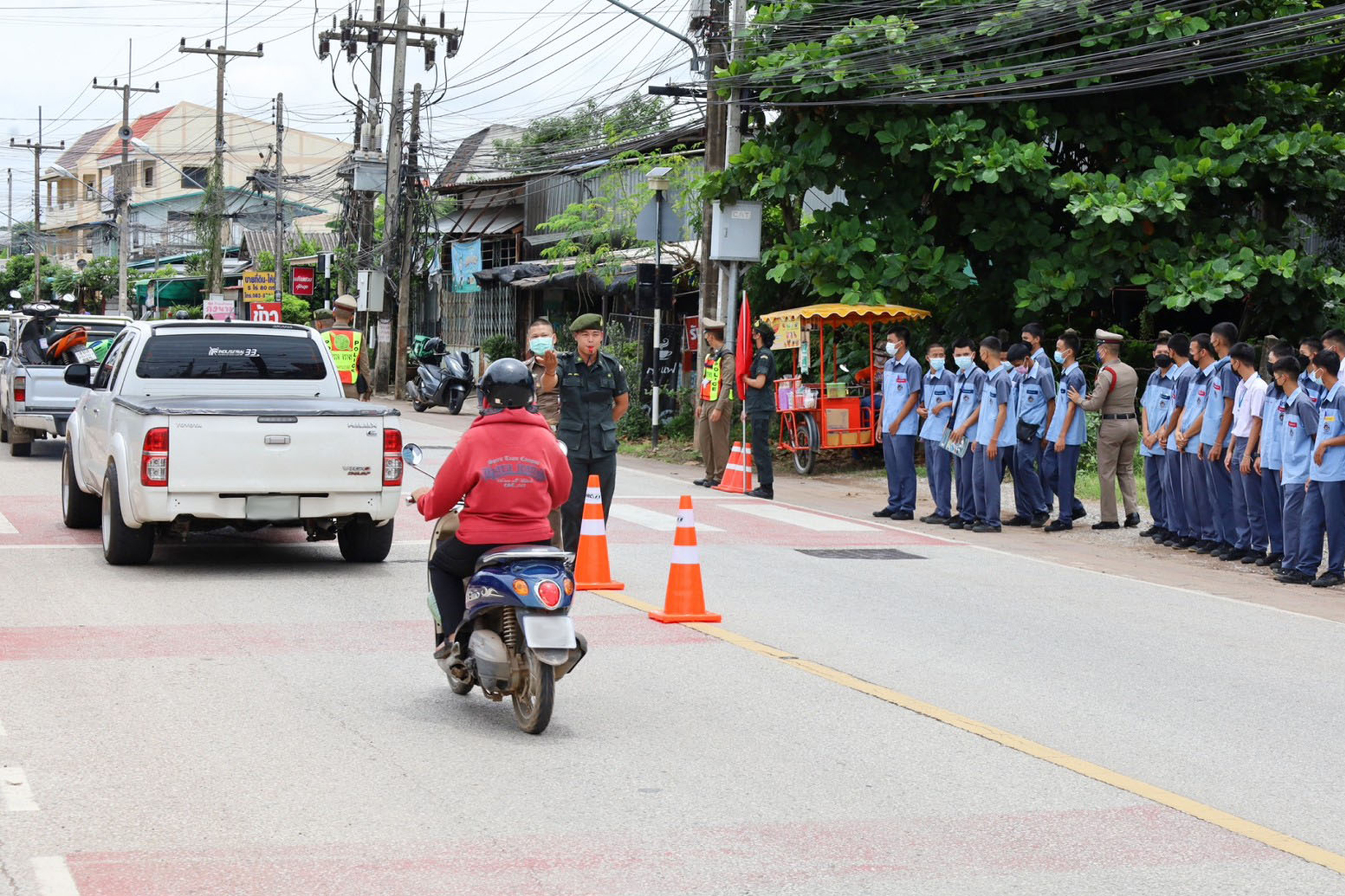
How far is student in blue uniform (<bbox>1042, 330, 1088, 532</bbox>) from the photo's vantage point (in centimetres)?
1652

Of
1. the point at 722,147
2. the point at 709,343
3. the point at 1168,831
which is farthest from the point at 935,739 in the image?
the point at 722,147

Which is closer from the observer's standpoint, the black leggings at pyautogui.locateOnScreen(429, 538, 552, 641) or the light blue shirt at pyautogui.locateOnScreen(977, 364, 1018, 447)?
the black leggings at pyautogui.locateOnScreen(429, 538, 552, 641)

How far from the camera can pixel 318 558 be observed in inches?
496

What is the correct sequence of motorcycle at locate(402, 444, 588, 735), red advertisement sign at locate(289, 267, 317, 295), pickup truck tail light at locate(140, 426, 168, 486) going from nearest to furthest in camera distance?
motorcycle at locate(402, 444, 588, 735) < pickup truck tail light at locate(140, 426, 168, 486) < red advertisement sign at locate(289, 267, 317, 295)

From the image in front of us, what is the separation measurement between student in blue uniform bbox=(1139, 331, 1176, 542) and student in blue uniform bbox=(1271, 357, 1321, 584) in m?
2.07

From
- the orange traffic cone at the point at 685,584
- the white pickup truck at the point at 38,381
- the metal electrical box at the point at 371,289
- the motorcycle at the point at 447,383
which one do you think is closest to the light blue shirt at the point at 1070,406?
the orange traffic cone at the point at 685,584

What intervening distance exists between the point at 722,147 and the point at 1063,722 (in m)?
18.0

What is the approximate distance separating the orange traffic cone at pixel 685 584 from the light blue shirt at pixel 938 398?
7657 millimetres

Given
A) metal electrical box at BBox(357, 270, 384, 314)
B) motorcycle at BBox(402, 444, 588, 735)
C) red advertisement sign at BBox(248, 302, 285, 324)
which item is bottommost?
motorcycle at BBox(402, 444, 588, 735)

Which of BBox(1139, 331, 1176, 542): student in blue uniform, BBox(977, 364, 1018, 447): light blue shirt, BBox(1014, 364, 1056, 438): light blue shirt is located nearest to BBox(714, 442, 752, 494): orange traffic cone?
BBox(977, 364, 1018, 447): light blue shirt

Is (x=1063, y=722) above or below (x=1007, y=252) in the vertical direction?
below

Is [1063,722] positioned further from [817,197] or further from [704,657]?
[817,197]

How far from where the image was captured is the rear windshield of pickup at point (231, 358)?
1289cm

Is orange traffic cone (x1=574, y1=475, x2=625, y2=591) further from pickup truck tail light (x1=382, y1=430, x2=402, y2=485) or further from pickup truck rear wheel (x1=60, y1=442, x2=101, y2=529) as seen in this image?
pickup truck rear wheel (x1=60, y1=442, x2=101, y2=529)
